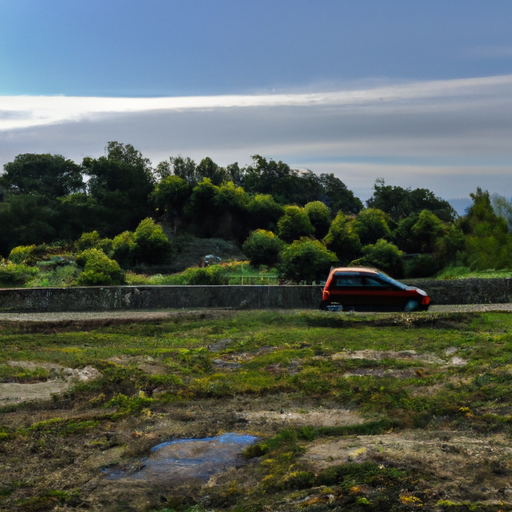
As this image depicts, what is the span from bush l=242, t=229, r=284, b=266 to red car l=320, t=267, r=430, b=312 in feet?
46.2

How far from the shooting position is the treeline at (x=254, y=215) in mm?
31438

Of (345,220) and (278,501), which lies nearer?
(278,501)

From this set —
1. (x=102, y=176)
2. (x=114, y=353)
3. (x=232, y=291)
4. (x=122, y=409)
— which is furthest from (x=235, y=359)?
(x=102, y=176)

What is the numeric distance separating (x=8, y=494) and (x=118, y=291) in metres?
12.5

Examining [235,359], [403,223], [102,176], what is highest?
[102,176]

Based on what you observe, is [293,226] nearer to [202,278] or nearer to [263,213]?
[263,213]

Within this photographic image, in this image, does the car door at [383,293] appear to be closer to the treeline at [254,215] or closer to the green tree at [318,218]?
the treeline at [254,215]

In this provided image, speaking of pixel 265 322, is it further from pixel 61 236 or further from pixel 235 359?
pixel 61 236

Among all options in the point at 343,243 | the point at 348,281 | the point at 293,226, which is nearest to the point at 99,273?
the point at 348,281

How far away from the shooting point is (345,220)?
3500cm

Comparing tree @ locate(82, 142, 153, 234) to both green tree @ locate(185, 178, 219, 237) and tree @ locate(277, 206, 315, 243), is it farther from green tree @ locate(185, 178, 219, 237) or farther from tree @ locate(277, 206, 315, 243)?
tree @ locate(277, 206, 315, 243)

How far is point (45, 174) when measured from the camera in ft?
157

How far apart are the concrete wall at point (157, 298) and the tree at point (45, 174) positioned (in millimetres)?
28878

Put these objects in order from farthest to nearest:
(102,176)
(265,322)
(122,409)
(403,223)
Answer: (102,176), (403,223), (265,322), (122,409)
